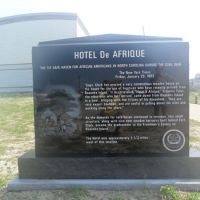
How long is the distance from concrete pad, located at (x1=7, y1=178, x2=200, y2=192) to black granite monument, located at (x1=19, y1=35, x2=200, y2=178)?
110 mm

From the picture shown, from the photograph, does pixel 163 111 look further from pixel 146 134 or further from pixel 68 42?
pixel 68 42

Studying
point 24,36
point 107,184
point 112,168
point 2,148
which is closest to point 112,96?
point 112,168

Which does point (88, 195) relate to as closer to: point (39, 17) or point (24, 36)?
point (39, 17)

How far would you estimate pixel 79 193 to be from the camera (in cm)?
495

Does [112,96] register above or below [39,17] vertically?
below

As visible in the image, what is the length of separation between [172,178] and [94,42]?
87.2 inches

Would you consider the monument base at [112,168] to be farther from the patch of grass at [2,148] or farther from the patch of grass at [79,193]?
the patch of grass at [2,148]

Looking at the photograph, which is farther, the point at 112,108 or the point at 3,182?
the point at 3,182

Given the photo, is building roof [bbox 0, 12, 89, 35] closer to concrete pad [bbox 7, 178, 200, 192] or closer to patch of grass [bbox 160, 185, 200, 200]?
concrete pad [bbox 7, 178, 200, 192]

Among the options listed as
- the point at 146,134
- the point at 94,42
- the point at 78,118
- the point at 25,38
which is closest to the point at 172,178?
the point at 146,134

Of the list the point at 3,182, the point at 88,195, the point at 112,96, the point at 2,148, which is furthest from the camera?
the point at 2,148

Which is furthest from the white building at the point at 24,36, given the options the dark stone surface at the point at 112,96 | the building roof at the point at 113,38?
the dark stone surface at the point at 112,96

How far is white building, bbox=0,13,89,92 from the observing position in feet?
133

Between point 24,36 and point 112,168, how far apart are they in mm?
38400
